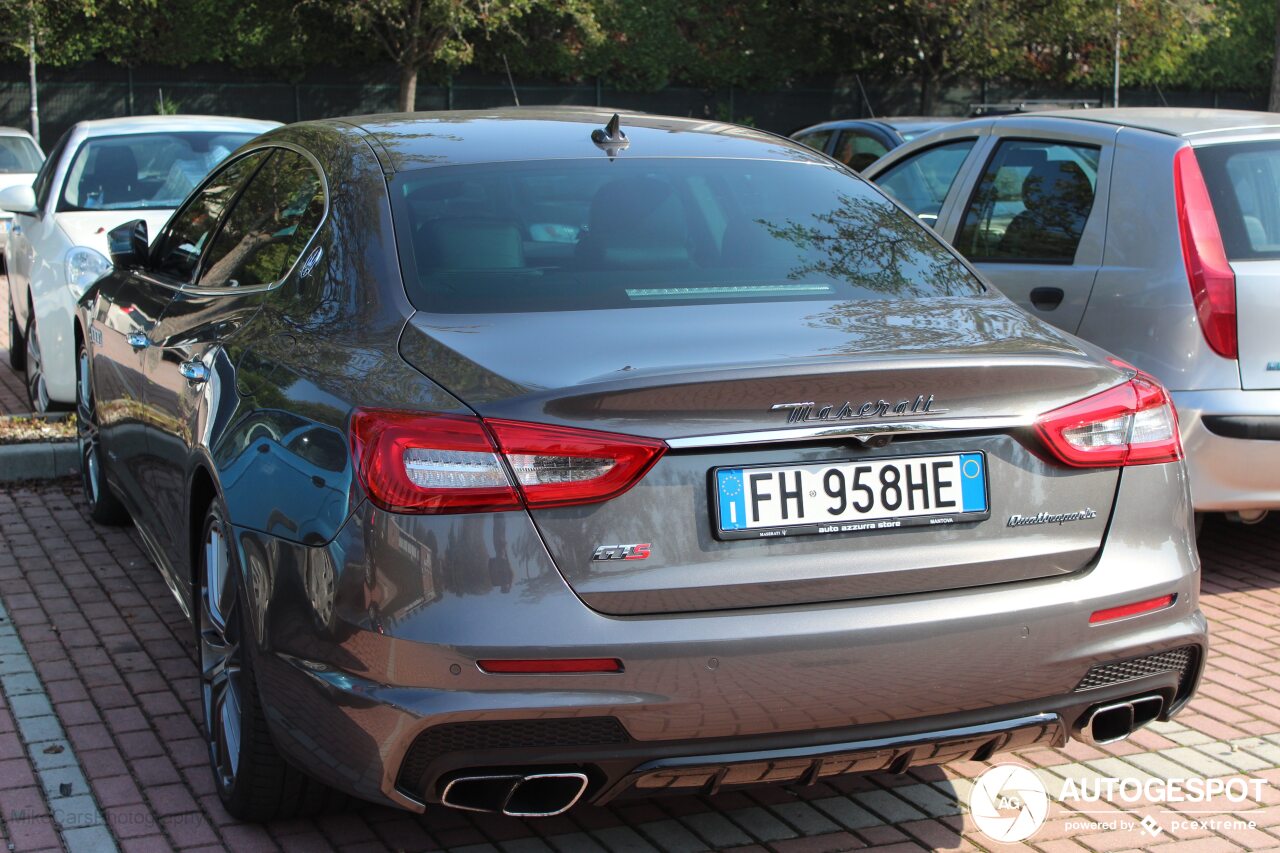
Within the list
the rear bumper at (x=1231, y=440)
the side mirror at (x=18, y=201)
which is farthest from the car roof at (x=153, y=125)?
the rear bumper at (x=1231, y=440)

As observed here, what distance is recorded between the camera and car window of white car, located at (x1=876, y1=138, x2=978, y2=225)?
703 centimetres

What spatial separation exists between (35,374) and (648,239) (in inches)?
227

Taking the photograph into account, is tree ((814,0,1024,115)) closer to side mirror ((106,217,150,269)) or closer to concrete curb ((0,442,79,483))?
concrete curb ((0,442,79,483))

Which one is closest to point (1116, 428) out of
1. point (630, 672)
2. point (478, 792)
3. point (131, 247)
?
point (630, 672)

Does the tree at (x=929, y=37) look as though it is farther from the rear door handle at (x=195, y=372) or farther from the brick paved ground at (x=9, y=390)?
the rear door handle at (x=195, y=372)

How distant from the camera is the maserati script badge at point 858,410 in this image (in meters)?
2.86

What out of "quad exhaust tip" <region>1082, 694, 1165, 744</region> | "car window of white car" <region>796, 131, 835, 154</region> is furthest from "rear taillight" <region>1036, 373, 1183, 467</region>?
"car window of white car" <region>796, 131, 835, 154</region>

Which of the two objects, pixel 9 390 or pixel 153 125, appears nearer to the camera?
pixel 153 125

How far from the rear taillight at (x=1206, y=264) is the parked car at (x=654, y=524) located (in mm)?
1949

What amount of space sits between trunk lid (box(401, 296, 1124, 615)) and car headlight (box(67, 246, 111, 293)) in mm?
5301

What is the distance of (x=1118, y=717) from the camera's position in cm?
325

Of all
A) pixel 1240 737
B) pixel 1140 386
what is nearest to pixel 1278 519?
pixel 1240 737

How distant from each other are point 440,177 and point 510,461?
4.02 ft

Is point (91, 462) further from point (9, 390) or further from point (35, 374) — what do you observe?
point (9, 390)
